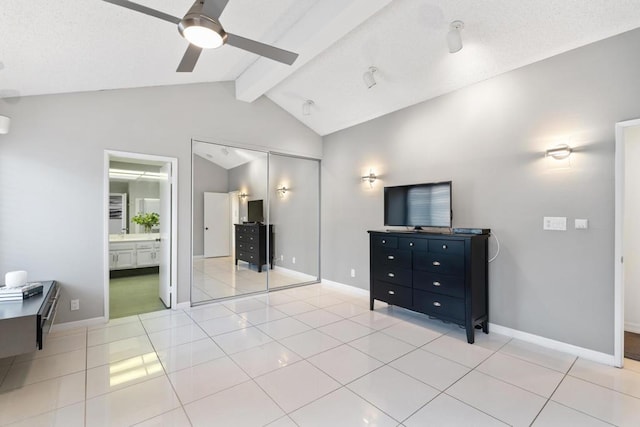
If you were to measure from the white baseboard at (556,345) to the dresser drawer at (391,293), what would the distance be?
38.5 inches

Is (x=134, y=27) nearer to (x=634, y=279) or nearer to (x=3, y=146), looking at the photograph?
(x=3, y=146)

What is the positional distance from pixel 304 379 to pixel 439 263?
194cm

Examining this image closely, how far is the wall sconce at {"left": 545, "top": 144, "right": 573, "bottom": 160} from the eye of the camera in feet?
9.45

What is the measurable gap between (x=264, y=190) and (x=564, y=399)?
450cm

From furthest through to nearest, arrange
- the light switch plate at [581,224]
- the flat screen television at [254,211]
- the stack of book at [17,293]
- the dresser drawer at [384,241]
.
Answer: the flat screen television at [254,211] → the dresser drawer at [384,241] → the light switch plate at [581,224] → the stack of book at [17,293]

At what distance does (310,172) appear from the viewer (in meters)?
5.81

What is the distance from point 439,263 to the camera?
3.39 metres

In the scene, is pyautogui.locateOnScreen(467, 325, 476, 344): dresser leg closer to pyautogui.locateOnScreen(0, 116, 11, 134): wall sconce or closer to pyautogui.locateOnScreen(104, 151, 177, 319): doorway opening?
pyautogui.locateOnScreen(104, 151, 177, 319): doorway opening

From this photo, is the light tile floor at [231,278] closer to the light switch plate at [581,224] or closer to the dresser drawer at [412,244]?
the dresser drawer at [412,244]

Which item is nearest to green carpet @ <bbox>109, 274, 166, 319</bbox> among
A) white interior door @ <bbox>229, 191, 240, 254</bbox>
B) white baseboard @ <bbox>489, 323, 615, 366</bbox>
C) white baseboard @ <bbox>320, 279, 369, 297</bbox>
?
white interior door @ <bbox>229, 191, 240, 254</bbox>

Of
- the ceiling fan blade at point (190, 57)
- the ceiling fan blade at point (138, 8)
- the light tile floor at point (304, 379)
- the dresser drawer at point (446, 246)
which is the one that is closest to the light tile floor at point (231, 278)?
the light tile floor at point (304, 379)

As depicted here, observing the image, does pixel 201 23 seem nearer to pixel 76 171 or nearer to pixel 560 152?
pixel 76 171

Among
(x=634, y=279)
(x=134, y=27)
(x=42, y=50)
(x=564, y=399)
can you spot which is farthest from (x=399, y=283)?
(x=42, y=50)

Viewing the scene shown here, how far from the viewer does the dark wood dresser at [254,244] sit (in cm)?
535
